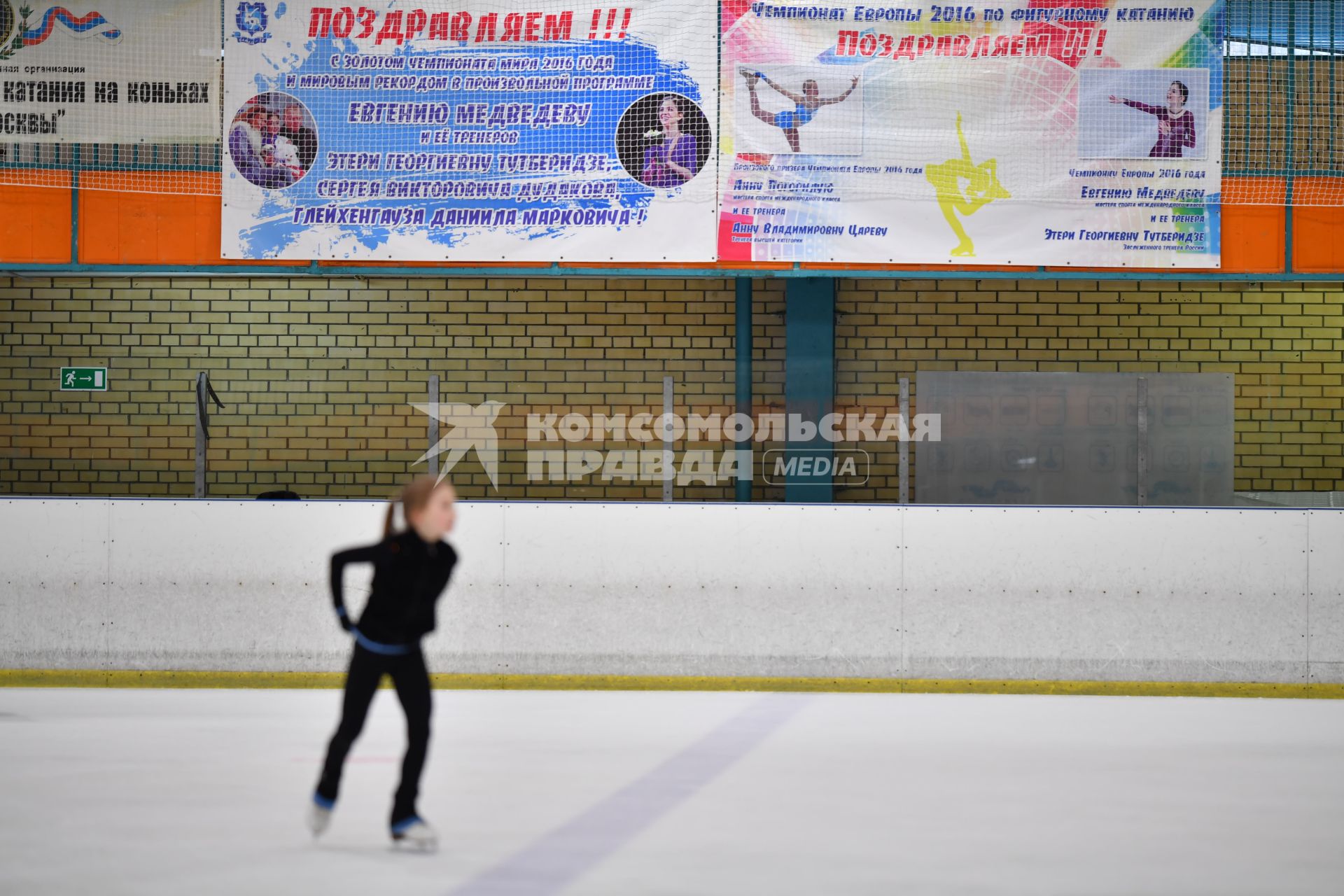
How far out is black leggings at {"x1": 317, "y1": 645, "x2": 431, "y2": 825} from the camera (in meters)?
4.12

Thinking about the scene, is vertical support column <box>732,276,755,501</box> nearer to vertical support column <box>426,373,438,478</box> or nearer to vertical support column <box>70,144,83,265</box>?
vertical support column <box>426,373,438,478</box>

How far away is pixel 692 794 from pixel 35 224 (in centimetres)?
574

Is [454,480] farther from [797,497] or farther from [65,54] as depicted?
[65,54]

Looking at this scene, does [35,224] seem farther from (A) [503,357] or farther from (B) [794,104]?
(B) [794,104]

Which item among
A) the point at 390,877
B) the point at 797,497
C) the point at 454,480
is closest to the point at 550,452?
the point at 454,480

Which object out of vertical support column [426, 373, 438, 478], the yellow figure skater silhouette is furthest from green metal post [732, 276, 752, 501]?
vertical support column [426, 373, 438, 478]

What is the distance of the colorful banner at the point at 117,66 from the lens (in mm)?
7965

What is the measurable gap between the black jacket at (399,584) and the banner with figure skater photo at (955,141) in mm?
4254

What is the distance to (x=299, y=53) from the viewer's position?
7.93 metres

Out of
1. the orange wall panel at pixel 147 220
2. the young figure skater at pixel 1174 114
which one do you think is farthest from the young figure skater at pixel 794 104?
the orange wall panel at pixel 147 220

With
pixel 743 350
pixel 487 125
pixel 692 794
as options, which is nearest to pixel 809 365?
pixel 743 350

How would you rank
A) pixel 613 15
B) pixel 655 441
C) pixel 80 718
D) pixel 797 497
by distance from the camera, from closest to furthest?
pixel 80 718 < pixel 613 15 < pixel 797 497 < pixel 655 441

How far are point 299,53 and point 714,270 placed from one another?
278 centimetres

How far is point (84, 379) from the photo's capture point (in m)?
10.3
